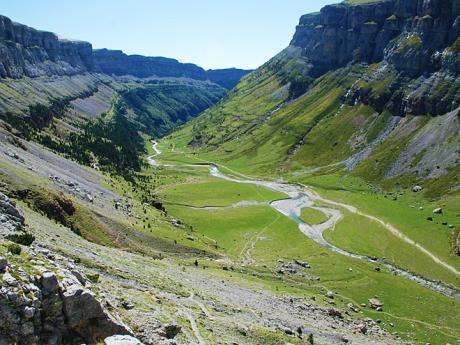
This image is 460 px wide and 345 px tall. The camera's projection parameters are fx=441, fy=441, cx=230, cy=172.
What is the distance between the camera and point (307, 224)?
460 feet

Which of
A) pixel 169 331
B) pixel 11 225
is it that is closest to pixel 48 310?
pixel 169 331

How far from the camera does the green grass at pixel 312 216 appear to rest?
143000mm

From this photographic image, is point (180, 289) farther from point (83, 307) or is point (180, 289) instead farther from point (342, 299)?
point (342, 299)

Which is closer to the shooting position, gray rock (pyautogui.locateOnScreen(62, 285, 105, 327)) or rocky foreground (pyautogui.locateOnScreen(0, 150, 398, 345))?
rocky foreground (pyautogui.locateOnScreen(0, 150, 398, 345))

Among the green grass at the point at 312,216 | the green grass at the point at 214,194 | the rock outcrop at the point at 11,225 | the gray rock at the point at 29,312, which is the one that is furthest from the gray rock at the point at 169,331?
the green grass at the point at 214,194

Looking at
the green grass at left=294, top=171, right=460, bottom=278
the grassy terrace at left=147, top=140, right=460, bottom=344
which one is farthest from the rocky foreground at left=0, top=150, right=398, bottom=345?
the green grass at left=294, top=171, right=460, bottom=278

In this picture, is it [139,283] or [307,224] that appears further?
[307,224]

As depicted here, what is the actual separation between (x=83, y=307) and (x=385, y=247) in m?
101

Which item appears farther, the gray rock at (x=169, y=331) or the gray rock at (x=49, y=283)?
the gray rock at (x=169, y=331)

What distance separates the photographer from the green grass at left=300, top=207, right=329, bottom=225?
469 ft

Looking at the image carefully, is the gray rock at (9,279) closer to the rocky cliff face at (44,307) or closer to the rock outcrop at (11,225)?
the rocky cliff face at (44,307)

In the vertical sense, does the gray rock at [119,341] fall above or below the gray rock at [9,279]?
below

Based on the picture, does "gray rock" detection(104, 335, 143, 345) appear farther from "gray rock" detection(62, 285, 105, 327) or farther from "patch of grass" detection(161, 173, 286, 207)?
"patch of grass" detection(161, 173, 286, 207)

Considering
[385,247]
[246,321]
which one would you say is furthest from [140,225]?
[385,247]
